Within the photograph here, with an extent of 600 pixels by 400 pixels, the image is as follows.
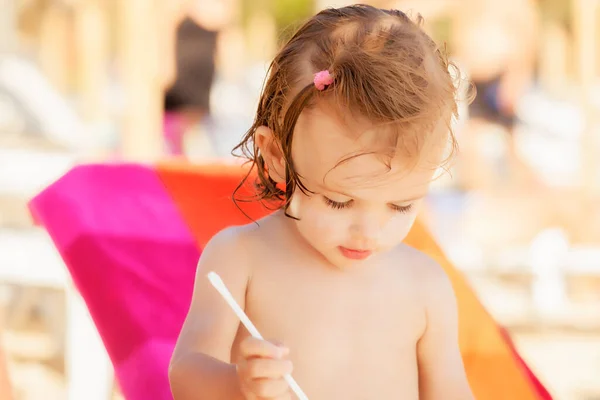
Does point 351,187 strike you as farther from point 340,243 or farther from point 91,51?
point 91,51

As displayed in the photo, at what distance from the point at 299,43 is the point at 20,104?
4.25 metres

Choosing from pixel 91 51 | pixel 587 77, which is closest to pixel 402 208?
pixel 587 77

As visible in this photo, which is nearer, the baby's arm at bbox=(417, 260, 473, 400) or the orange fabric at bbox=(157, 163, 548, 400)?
the baby's arm at bbox=(417, 260, 473, 400)

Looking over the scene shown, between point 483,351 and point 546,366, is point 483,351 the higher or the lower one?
the higher one

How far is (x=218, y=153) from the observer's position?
7.16m

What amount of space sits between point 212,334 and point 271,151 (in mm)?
267

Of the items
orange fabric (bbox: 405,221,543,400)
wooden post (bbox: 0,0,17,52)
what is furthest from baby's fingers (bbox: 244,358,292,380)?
wooden post (bbox: 0,0,17,52)

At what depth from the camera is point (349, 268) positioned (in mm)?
1387

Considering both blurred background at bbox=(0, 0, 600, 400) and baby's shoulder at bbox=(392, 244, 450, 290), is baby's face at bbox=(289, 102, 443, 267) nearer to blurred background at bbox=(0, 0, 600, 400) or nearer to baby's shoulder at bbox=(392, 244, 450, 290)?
baby's shoulder at bbox=(392, 244, 450, 290)

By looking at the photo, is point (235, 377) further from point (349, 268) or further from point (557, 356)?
point (557, 356)

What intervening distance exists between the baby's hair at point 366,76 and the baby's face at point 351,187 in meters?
0.02

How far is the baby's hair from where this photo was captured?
118cm

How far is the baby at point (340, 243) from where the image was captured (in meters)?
1.18

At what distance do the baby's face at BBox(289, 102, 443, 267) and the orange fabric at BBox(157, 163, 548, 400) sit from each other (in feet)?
2.30
